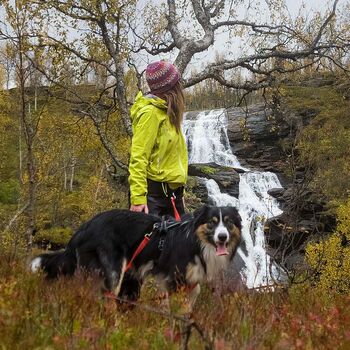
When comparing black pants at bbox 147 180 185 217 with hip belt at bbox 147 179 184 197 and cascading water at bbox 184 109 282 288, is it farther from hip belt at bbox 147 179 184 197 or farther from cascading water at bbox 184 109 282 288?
cascading water at bbox 184 109 282 288

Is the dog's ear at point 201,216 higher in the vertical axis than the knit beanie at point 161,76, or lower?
lower

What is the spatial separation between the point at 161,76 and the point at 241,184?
27.8 m

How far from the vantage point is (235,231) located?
4.35 meters

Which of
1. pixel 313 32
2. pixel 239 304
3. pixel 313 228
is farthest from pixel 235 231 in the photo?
pixel 313 228

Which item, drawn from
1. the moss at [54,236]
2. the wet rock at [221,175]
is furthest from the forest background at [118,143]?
the wet rock at [221,175]

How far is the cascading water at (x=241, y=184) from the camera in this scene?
24.5 metres

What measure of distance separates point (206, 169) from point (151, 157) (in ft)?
88.8

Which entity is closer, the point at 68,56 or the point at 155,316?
the point at 155,316

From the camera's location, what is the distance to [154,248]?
14.4 ft

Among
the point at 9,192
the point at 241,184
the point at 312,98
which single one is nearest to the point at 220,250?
the point at 241,184

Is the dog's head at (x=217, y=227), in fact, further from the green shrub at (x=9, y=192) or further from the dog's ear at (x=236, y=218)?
the green shrub at (x=9, y=192)

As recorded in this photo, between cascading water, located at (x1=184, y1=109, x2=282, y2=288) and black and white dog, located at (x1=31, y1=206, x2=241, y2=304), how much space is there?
17418mm

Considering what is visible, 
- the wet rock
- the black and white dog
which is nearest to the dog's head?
the black and white dog

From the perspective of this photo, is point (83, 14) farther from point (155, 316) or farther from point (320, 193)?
point (320, 193)
